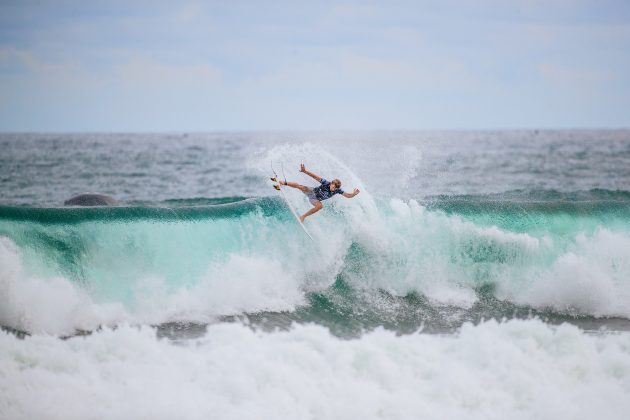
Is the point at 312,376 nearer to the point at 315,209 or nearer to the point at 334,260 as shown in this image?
the point at 334,260

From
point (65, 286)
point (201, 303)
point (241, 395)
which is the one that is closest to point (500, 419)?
point (241, 395)

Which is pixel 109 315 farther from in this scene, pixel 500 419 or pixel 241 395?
pixel 500 419

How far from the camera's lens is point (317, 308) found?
11.5m

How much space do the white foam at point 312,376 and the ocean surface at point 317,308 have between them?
3cm

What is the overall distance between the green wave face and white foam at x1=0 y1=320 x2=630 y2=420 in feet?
7.52

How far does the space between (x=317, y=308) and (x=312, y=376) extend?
3.55m

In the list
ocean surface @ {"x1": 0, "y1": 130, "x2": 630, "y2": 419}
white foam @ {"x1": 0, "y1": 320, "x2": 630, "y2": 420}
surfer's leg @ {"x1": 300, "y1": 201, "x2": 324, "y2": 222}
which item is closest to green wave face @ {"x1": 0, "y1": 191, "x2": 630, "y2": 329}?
ocean surface @ {"x1": 0, "y1": 130, "x2": 630, "y2": 419}

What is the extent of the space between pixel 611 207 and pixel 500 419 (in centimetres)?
928

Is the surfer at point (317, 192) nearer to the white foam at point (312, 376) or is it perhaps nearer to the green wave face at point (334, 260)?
the green wave face at point (334, 260)

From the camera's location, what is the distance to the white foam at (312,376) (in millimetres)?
7453

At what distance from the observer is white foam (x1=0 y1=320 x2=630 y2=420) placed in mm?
7453

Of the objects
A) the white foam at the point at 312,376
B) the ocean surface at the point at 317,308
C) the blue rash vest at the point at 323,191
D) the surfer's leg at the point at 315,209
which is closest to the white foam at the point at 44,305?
the ocean surface at the point at 317,308

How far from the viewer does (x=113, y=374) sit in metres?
7.86

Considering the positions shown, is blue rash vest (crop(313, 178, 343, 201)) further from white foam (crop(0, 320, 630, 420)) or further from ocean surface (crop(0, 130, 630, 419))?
white foam (crop(0, 320, 630, 420))
